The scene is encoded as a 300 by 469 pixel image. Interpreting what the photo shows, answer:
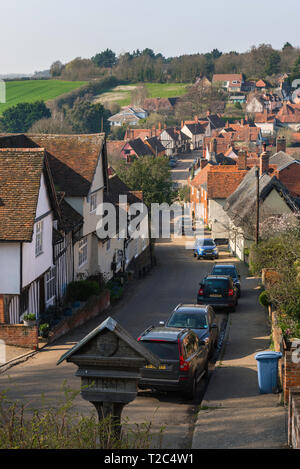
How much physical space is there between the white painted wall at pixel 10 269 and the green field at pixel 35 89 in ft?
439

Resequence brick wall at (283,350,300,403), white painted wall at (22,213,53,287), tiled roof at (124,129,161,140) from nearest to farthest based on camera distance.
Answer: brick wall at (283,350,300,403), white painted wall at (22,213,53,287), tiled roof at (124,129,161,140)

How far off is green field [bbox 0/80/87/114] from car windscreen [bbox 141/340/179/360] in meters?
141

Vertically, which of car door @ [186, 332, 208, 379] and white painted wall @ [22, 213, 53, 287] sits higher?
white painted wall @ [22, 213, 53, 287]

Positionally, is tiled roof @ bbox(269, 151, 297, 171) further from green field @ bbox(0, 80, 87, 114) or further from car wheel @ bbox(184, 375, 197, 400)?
green field @ bbox(0, 80, 87, 114)

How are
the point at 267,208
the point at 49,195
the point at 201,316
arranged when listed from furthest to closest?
1. the point at 267,208
2. the point at 49,195
3. the point at 201,316

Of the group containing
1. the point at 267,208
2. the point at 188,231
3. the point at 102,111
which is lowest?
the point at 188,231

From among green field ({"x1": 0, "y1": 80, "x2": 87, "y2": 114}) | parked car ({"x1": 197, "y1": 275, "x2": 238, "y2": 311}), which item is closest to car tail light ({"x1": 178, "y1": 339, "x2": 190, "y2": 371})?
parked car ({"x1": 197, "y1": 275, "x2": 238, "y2": 311})

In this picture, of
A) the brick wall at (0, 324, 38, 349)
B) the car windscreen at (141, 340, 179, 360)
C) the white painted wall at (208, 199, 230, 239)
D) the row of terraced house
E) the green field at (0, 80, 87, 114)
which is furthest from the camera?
the green field at (0, 80, 87, 114)

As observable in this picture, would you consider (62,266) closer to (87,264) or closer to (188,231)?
(87,264)

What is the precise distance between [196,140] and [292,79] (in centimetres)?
5083

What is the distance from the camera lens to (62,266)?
29203mm

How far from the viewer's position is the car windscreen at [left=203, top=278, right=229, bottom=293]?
2983cm

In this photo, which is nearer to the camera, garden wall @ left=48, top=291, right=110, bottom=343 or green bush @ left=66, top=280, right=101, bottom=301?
garden wall @ left=48, top=291, right=110, bottom=343
